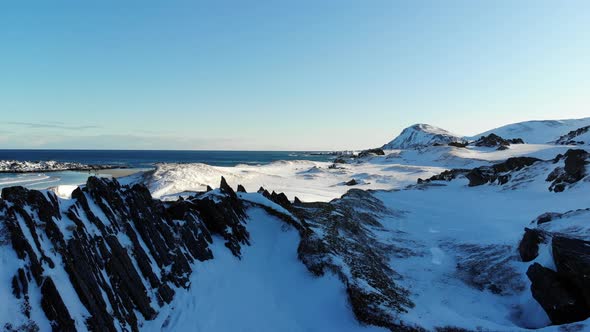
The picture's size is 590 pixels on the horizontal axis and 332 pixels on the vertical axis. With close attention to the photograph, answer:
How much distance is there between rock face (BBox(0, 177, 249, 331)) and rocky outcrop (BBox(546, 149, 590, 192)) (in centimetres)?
3983

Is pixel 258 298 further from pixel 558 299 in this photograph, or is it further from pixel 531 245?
pixel 531 245

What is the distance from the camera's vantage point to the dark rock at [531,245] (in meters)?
19.1

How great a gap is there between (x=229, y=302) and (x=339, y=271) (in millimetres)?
4987

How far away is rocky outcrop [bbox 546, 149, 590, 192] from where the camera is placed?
41.8m

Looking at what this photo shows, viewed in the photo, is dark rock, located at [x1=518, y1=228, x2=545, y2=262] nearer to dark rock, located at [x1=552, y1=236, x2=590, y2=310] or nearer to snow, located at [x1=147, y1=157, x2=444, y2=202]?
dark rock, located at [x1=552, y1=236, x2=590, y2=310]

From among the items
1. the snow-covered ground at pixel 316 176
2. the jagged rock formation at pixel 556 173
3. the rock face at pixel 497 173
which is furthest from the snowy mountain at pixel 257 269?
the rock face at pixel 497 173

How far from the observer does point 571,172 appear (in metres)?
42.8

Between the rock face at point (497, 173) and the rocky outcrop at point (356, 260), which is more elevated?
the rock face at point (497, 173)

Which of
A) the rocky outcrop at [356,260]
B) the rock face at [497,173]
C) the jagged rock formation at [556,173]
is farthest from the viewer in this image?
the rock face at [497,173]

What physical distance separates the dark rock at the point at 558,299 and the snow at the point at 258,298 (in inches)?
281

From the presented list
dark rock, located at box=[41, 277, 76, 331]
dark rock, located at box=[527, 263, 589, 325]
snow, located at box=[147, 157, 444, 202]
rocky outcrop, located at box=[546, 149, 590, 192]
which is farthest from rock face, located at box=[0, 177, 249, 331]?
rocky outcrop, located at box=[546, 149, 590, 192]

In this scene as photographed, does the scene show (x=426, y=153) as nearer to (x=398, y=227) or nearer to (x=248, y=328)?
(x=398, y=227)

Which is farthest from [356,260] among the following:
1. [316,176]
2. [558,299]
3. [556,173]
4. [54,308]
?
[316,176]

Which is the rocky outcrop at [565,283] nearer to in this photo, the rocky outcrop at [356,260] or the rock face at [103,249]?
the rocky outcrop at [356,260]
